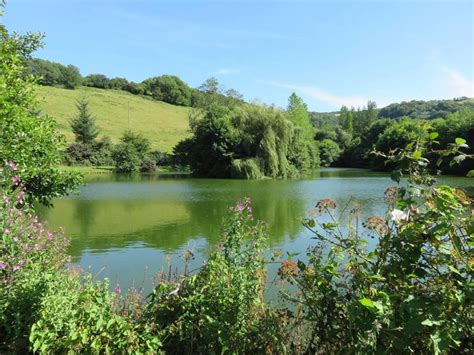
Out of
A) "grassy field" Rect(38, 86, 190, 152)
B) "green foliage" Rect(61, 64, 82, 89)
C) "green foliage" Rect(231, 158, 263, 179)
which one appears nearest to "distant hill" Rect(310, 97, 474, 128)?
"grassy field" Rect(38, 86, 190, 152)

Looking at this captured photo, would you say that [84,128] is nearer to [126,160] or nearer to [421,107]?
[126,160]

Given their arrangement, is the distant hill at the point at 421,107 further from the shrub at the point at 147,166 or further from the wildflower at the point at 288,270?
the wildflower at the point at 288,270

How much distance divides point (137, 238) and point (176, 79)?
91744mm

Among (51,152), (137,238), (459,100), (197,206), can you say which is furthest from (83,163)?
(459,100)

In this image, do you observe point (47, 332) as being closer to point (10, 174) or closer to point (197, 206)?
point (10, 174)

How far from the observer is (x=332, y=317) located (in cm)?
257

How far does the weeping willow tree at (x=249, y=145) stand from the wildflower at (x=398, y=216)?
34.6 metres

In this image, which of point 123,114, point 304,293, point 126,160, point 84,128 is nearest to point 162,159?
point 126,160

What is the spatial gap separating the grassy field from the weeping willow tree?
1813cm

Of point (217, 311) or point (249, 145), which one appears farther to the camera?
point (249, 145)

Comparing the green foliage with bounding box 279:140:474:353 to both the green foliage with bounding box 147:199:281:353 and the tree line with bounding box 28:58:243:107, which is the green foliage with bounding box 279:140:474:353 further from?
the tree line with bounding box 28:58:243:107

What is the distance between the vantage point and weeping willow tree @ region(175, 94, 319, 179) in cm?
3778

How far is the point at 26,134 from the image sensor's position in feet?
20.4

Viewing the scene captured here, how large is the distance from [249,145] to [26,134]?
110 ft
